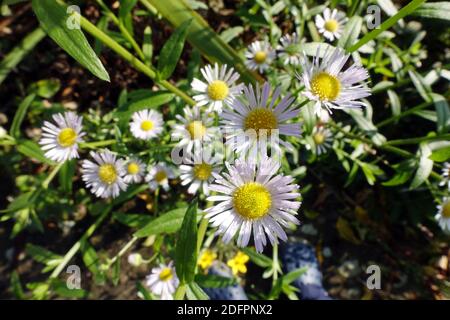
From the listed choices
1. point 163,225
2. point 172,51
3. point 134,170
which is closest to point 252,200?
point 163,225

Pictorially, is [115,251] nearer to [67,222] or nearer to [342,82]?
[67,222]

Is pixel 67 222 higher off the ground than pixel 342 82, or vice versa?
pixel 342 82

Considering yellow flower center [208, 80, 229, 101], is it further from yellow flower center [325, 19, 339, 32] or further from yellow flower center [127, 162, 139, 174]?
yellow flower center [325, 19, 339, 32]

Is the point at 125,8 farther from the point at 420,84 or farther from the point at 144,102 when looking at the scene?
the point at 420,84

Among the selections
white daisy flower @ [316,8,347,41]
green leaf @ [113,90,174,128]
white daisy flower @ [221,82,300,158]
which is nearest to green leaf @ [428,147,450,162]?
white daisy flower @ [221,82,300,158]

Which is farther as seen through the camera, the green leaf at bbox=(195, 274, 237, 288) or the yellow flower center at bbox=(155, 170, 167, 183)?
the yellow flower center at bbox=(155, 170, 167, 183)
